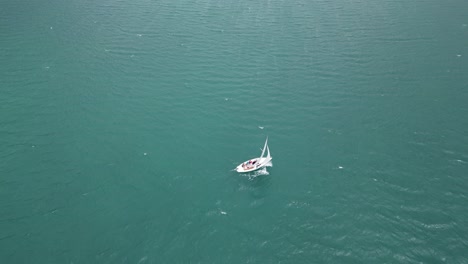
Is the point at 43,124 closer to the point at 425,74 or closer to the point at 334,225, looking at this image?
the point at 334,225

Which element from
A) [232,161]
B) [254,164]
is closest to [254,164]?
[254,164]

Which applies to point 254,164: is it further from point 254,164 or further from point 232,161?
point 232,161

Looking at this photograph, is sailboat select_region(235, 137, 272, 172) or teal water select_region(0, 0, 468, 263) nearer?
teal water select_region(0, 0, 468, 263)

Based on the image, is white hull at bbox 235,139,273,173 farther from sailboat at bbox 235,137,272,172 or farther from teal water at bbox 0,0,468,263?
teal water at bbox 0,0,468,263

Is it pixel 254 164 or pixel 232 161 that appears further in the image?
pixel 232 161

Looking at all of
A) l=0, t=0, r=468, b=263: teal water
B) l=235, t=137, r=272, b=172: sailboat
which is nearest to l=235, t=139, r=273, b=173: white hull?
l=235, t=137, r=272, b=172: sailboat

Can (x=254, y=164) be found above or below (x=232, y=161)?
above

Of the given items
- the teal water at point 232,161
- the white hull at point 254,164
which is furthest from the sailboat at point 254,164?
the teal water at point 232,161

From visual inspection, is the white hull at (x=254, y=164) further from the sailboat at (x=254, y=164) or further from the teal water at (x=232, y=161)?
the teal water at (x=232, y=161)
